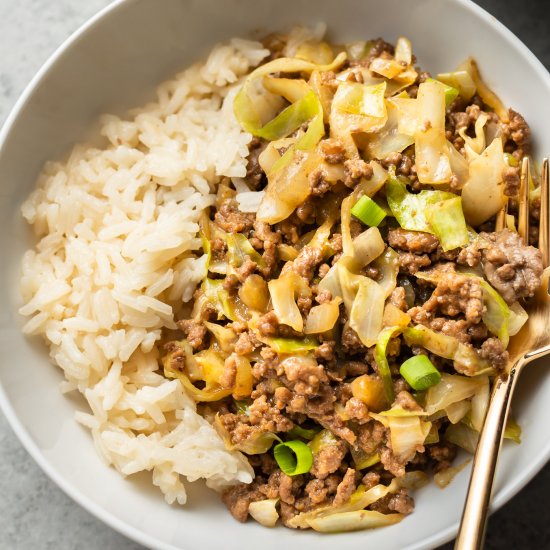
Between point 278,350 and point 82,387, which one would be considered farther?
point 82,387

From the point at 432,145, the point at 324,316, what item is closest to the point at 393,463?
the point at 324,316

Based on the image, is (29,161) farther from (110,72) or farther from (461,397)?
(461,397)

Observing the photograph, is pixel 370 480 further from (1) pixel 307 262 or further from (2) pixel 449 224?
(2) pixel 449 224

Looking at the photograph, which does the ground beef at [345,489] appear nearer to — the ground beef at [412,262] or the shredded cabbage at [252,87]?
the ground beef at [412,262]

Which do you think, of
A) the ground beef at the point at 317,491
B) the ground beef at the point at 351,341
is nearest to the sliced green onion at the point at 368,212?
the ground beef at the point at 351,341

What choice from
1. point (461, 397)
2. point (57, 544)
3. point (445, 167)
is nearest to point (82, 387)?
point (57, 544)

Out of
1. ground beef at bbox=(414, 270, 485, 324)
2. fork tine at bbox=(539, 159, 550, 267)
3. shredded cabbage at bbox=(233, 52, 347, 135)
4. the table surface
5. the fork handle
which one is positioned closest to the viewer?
the fork handle

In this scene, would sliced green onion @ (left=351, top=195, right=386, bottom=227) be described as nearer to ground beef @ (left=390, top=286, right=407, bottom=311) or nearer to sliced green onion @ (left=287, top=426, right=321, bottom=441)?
ground beef @ (left=390, top=286, right=407, bottom=311)

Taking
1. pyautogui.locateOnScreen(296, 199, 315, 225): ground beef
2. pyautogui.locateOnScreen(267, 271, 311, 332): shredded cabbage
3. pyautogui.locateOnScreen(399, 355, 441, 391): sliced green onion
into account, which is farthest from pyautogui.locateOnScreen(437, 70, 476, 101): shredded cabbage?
pyautogui.locateOnScreen(399, 355, 441, 391): sliced green onion
